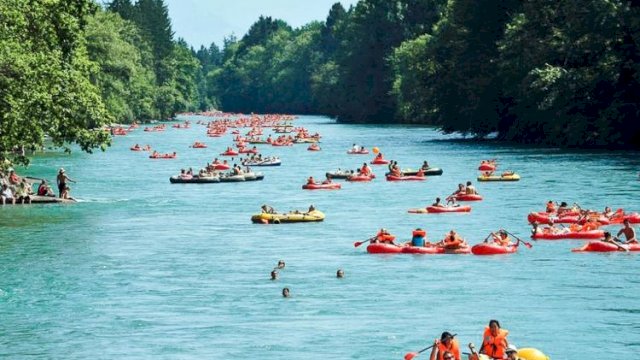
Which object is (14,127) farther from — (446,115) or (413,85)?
(413,85)

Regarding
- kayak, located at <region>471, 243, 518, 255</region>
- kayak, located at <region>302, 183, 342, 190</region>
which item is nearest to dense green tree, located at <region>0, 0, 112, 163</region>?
kayak, located at <region>471, 243, 518, 255</region>

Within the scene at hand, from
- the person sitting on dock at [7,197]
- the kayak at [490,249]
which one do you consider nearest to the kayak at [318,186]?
the person sitting on dock at [7,197]

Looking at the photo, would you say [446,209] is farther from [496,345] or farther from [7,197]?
[496,345]

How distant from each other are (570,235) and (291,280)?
15.0 metres

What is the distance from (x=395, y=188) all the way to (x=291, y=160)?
30.2 m

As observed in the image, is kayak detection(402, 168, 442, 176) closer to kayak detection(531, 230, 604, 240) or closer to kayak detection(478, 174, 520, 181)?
kayak detection(478, 174, 520, 181)

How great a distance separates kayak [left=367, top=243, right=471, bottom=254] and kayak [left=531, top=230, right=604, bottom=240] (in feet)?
16.6

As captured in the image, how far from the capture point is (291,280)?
156 feet

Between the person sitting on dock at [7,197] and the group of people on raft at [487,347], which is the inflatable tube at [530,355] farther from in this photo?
the person sitting on dock at [7,197]

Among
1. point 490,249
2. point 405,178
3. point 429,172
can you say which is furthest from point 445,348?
point 429,172

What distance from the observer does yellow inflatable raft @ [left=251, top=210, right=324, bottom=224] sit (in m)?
64.9

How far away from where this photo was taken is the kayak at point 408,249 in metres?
53.5

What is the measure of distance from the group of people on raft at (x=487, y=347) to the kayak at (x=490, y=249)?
800 inches

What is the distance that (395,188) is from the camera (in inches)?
3337
